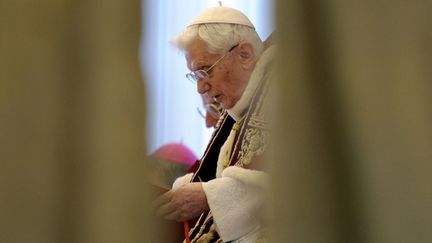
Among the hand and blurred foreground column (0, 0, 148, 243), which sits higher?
blurred foreground column (0, 0, 148, 243)

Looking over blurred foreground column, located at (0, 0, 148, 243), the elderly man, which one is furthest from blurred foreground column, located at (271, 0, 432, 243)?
blurred foreground column, located at (0, 0, 148, 243)

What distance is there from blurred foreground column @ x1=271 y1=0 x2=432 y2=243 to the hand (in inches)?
6.8

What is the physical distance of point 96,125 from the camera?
0.79 metres

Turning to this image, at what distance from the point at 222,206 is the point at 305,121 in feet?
0.68

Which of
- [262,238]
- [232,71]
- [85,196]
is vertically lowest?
[262,238]

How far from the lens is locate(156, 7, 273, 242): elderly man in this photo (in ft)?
3.08

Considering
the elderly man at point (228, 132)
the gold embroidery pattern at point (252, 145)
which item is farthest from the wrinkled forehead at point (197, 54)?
the gold embroidery pattern at point (252, 145)

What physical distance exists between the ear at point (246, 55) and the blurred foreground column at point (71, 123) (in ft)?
0.74

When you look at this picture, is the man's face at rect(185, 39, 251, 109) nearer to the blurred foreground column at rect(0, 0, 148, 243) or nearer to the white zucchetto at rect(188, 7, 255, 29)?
the white zucchetto at rect(188, 7, 255, 29)

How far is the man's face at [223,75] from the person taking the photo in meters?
0.97

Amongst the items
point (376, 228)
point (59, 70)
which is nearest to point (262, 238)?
point (376, 228)

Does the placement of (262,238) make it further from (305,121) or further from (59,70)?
(59,70)

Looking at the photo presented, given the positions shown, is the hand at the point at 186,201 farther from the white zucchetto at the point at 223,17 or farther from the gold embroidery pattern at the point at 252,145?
the white zucchetto at the point at 223,17

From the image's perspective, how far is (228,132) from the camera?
0.99 m
